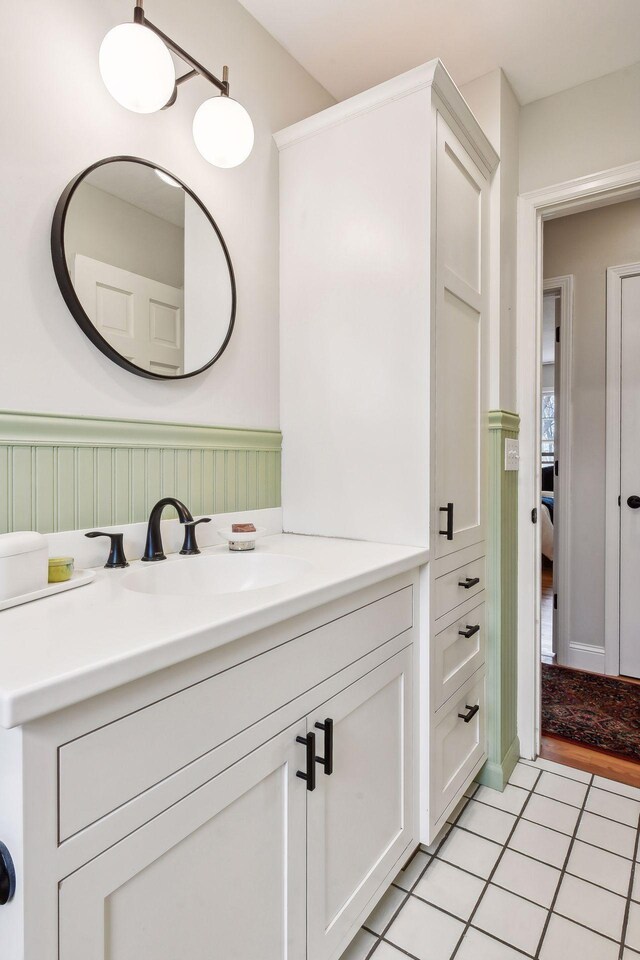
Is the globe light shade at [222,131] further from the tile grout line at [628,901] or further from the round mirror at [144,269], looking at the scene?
the tile grout line at [628,901]

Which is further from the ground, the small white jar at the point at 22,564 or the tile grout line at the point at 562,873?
the small white jar at the point at 22,564

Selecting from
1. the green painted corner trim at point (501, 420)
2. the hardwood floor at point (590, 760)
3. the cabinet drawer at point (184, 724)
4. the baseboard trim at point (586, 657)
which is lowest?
the hardwood floor at point (590, 760)

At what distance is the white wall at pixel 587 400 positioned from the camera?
9.30 feet

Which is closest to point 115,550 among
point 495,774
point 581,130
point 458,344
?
point 458,344

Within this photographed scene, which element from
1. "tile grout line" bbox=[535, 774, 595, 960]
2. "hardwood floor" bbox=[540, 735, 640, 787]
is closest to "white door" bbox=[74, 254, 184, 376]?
"tile grout line" bbox=[535, 774, 595, 960]

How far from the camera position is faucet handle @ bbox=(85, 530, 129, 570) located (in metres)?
1.16

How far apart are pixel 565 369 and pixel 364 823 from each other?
2.54 metres

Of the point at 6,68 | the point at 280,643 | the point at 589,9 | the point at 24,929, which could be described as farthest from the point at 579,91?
the point at 24,929

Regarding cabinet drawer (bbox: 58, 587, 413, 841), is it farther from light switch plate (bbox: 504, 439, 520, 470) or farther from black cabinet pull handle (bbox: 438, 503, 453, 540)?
light switch plate (bbox: 504, 439, 520, 470)

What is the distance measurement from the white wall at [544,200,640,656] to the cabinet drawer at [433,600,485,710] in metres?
1.36

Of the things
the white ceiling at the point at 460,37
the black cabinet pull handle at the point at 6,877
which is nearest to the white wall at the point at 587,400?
the white ceiling at the point at 460,37

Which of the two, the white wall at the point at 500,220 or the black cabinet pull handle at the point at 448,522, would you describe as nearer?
the black cabinet pull handle at the point at 448,522

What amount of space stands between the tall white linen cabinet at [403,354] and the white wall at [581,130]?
36 cm

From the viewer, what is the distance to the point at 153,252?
4.39 feet
